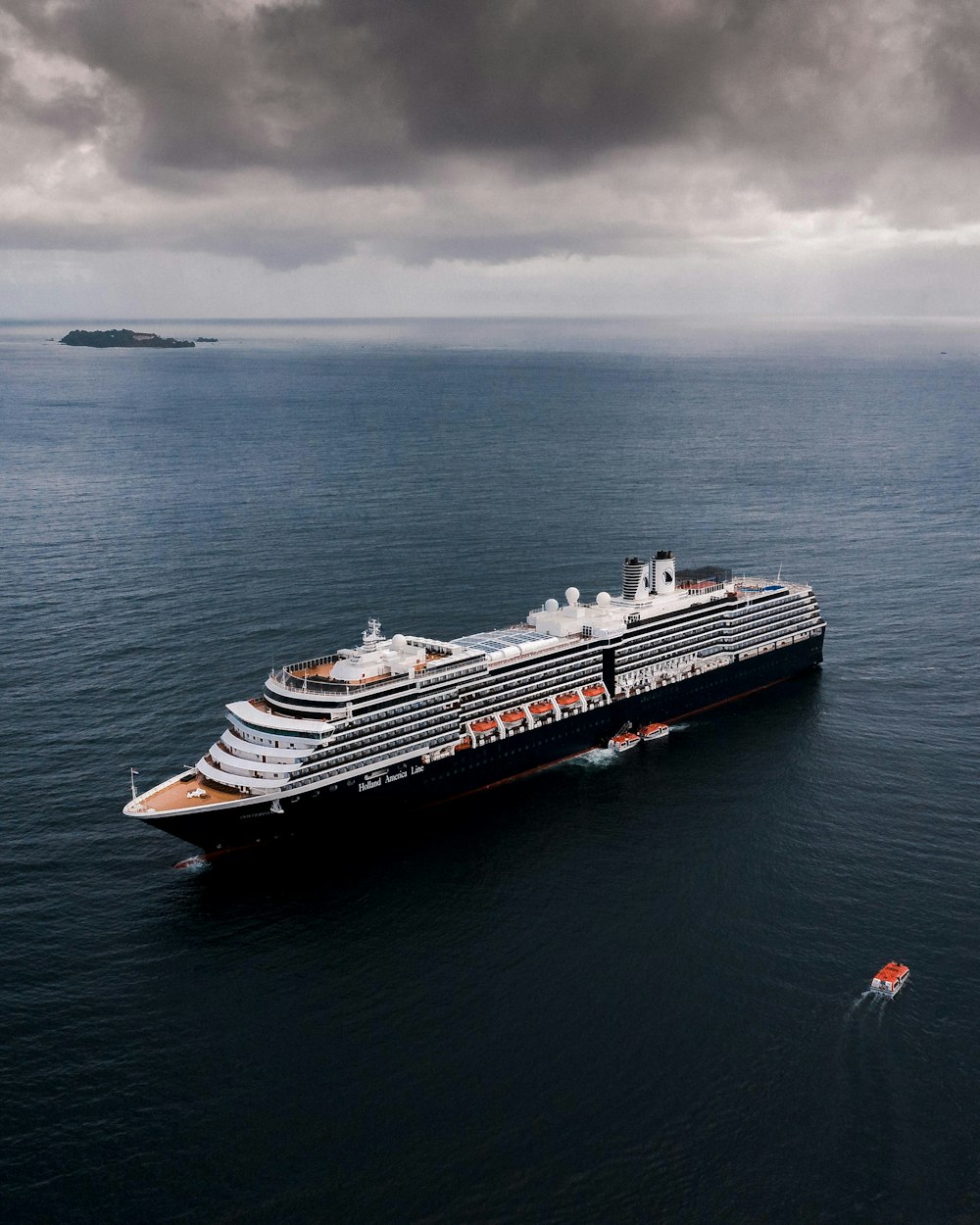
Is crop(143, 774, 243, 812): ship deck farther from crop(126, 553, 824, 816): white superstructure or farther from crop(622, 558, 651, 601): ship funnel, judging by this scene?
crop(622, 558, 651, 601): ship funnel


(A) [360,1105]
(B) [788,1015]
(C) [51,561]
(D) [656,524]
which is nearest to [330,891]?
(A) [360,1105]

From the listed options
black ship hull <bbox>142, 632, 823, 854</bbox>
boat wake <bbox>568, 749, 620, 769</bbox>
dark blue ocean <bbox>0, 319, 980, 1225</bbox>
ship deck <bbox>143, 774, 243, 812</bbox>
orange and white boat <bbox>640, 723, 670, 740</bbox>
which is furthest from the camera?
orange and white boat <bbox>640, 723, 670, 740</bbox>

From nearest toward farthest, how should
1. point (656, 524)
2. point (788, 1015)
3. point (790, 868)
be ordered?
point (788, 1015) < point (790, 868) < point (656, 524)

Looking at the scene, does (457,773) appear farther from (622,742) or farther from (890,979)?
(890,979)

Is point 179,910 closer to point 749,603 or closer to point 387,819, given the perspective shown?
point 387,819

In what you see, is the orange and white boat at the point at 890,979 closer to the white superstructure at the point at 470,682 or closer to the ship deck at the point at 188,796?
the white superstructure at the point at 470,682

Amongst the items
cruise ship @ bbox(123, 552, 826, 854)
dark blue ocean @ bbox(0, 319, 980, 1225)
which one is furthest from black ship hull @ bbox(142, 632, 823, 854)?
dark blue ocean @ bbox(0, 319, 980, 1225)
